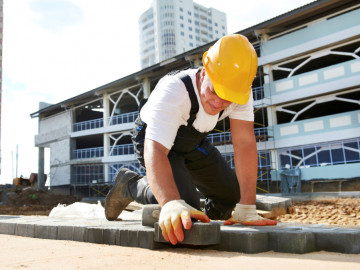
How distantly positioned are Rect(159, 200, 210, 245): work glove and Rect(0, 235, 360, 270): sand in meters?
0.12

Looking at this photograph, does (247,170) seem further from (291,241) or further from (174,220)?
(174,220)

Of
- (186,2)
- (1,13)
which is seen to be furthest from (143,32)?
(1,13)

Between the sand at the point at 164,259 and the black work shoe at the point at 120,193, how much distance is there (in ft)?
4.24

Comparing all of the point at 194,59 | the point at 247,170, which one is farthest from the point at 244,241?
the point at 194,59

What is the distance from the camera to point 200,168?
3725 mm

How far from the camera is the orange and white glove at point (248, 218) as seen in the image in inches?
110

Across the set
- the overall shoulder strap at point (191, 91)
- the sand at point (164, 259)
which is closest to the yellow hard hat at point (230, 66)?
the overall shoulder strap at point (191, 91)

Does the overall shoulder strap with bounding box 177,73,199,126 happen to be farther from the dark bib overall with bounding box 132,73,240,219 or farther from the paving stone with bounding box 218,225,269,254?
the paving stone with bounding box 218,225,269,254

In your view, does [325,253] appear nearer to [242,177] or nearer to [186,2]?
[242,177]

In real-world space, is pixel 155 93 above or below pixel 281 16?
below

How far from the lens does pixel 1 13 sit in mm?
18016

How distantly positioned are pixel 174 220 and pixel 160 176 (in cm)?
36

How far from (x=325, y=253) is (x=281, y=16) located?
60.5 ft

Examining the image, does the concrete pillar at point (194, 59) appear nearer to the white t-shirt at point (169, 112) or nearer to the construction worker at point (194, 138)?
the construction worker at point (194, 138)
